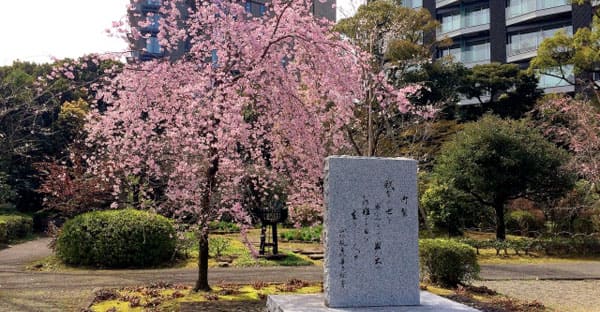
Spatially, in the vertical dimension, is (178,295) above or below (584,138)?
below

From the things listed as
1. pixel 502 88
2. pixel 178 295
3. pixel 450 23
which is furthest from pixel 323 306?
pixel 450 23

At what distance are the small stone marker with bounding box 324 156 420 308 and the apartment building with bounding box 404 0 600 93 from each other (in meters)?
27.6

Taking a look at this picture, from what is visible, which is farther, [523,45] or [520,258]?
[523,45]

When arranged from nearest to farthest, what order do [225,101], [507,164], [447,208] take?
[225,101] → [507,164] → [447,208]

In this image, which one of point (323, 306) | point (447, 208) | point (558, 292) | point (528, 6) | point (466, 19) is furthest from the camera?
point (466, 19)

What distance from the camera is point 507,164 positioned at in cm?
1659

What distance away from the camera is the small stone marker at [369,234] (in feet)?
21.0

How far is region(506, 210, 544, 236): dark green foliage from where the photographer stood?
68.5ft

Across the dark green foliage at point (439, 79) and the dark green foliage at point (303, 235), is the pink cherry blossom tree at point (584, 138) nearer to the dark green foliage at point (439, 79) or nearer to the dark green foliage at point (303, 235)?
the dark green foliage at point (303, 235)

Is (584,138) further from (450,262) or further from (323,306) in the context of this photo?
(323,306)

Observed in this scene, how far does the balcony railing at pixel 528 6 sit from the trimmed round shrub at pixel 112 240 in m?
27.9

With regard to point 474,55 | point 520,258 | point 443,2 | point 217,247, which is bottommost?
point 520,258

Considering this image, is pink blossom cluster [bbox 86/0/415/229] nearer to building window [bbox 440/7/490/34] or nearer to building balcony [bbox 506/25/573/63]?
building balcony [bbox 506/25/573/63]

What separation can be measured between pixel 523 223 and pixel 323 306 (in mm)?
17059
